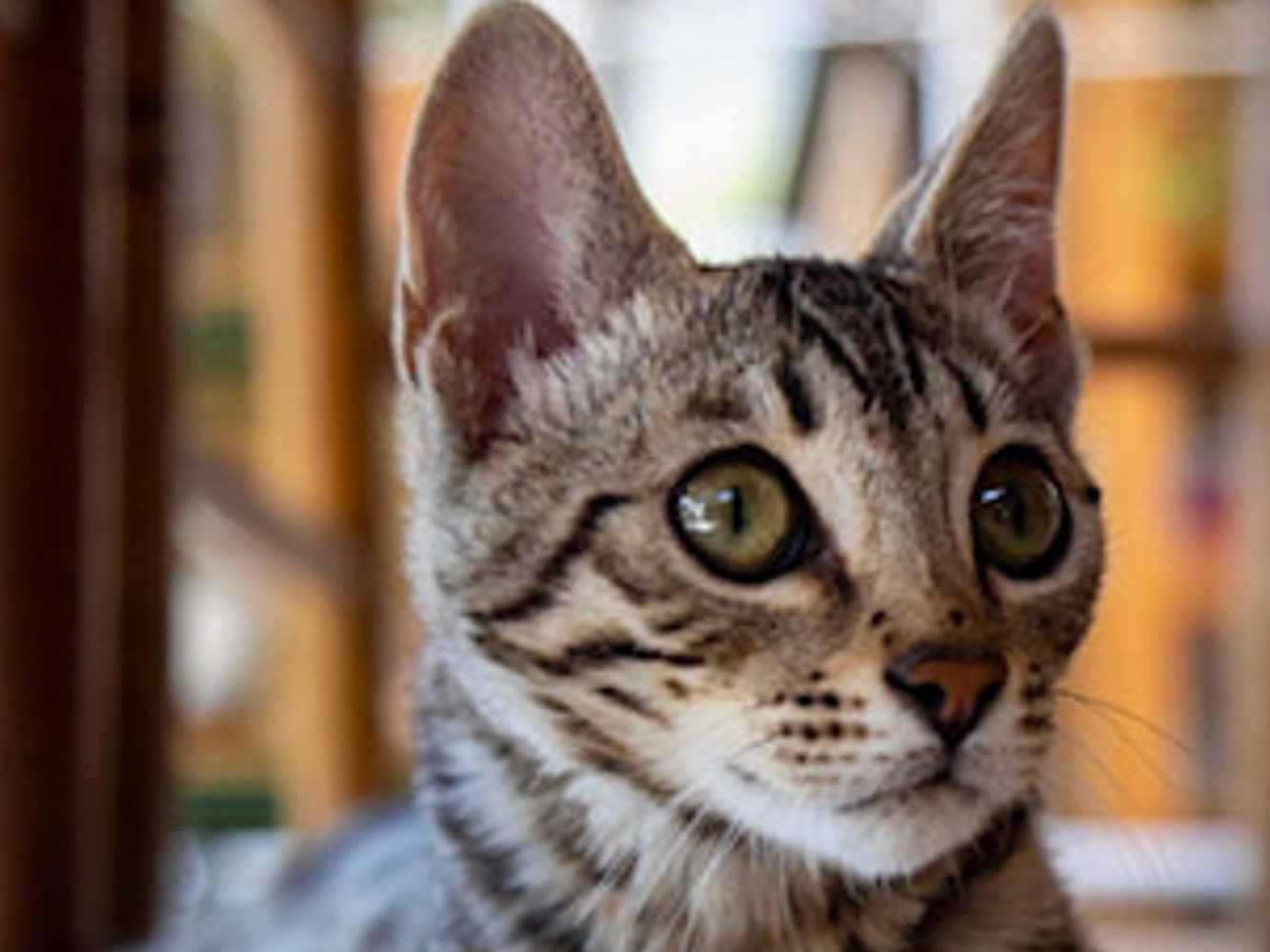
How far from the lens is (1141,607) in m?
2.86

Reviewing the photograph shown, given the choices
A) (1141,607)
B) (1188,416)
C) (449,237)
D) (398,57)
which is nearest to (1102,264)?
(1188,416)

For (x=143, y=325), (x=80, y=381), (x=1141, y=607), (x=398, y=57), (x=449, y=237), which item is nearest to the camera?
(x=449, y=237)

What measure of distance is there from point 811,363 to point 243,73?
1.23 meters

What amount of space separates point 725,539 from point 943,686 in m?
0.11

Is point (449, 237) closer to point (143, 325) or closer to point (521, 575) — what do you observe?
point (521, 575)

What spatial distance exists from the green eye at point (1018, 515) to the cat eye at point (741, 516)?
0.08m

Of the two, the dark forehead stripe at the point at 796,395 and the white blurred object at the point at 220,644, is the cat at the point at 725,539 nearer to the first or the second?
the dark forehead stripe at the point at 796,395

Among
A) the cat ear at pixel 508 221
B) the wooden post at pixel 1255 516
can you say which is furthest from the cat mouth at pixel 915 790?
the wooden post at pixel 1255 516

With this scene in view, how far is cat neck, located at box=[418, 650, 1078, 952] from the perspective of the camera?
2.75 feet

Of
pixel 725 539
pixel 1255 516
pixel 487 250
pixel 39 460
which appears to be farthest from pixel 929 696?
pixel 1255 516

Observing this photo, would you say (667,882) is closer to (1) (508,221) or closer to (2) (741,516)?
(2) (741,516)

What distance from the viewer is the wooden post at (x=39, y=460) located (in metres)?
0.99

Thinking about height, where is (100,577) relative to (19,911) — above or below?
above

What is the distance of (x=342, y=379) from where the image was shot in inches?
66.5
